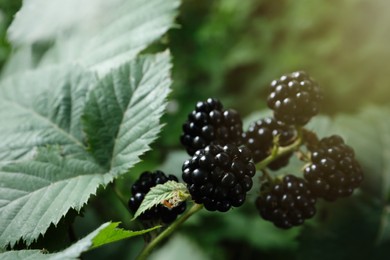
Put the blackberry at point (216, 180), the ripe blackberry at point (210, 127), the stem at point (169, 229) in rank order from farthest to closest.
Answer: the ripe blackberry at point (210, 127), the stem at point (169, 229), the blackberry at point (216, 180)

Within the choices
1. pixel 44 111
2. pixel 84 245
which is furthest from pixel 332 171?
pixel 44 111

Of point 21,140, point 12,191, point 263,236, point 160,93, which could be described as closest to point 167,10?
point 160,93

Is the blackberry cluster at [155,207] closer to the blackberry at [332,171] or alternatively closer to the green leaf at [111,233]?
the green leaf at [111,233]

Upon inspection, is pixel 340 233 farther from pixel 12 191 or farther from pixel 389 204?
pixel 12 191

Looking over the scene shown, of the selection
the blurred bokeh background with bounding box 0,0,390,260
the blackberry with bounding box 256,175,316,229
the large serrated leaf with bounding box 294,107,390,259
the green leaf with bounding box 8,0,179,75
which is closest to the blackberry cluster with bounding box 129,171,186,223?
the blackberry with bounding box 256,175,316,229

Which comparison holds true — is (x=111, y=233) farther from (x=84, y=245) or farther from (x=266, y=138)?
(x=266, y=138)

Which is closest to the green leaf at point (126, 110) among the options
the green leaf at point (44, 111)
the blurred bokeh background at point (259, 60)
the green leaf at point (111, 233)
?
the green leaf at point (44, 111)
